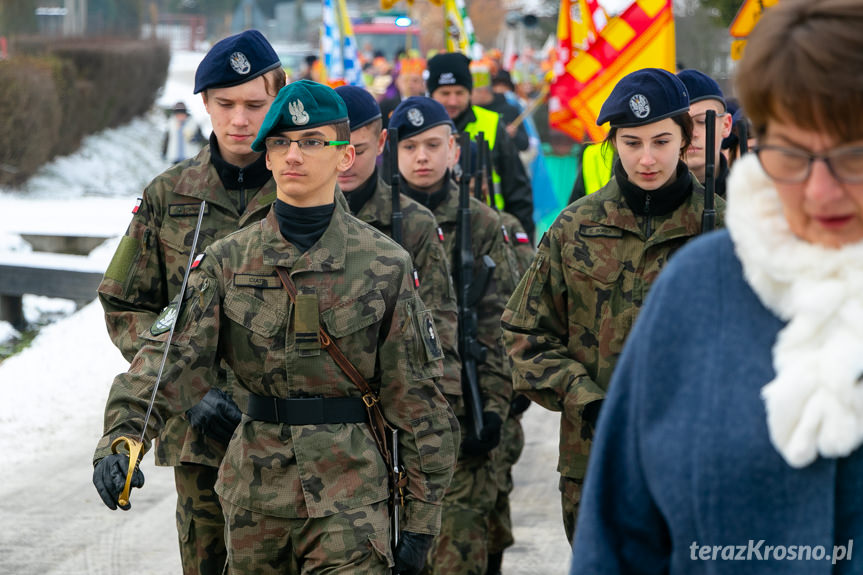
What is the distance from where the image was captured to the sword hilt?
3.43 meters

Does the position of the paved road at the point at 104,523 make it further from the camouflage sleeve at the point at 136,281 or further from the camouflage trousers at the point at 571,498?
the camouflage sleeve at the point at 136,281

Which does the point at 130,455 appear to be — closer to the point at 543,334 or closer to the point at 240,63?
the point at 543,334

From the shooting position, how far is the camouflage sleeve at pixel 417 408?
4.11 m

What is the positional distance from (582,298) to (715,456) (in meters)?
2.65

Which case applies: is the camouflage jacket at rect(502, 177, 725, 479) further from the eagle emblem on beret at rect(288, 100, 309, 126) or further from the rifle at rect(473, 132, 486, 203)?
the rifle at rect(473, 132, 486, 203)

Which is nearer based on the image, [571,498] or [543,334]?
[543,334]

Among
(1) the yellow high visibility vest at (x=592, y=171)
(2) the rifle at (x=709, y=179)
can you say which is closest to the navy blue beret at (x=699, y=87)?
(1) the yellow high visibility vest at (x=592, y=171)

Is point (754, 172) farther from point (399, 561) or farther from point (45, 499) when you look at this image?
point (45, 499)

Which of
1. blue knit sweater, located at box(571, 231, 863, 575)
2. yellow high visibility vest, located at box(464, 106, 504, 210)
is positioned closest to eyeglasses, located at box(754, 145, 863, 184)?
blue knit sweater, located at box(571, 231, 863, 575)

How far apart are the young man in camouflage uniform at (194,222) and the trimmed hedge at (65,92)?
17.2m

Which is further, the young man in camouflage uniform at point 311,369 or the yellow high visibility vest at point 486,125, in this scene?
the yellow high visibility vest at point 486,125

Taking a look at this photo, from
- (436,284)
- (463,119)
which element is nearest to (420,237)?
(436,284)

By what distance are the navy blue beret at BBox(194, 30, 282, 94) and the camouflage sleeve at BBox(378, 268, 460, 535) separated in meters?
1.43

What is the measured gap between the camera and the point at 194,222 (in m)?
5.09
